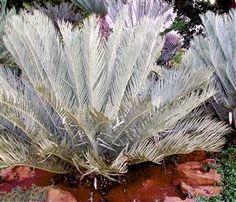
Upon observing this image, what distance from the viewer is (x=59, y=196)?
3521 millimetres

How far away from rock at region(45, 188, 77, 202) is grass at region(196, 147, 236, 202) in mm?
877

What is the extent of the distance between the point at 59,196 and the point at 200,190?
987 mm

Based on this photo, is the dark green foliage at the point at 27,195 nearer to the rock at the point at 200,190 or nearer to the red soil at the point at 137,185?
the red soil at the point at 137,185

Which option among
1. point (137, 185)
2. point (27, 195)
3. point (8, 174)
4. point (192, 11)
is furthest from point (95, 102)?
point (192, 11)

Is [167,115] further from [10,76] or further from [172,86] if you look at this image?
[10,76]

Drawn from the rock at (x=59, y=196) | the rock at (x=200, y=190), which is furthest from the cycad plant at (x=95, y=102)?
the rock at (x=200, y=190)

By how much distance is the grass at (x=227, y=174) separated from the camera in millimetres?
3562

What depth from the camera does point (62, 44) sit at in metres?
3.82

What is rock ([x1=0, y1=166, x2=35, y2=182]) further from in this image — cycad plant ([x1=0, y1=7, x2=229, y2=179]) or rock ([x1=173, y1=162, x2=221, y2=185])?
rock ([x1=173, y1=162, x2=221, y2=185])

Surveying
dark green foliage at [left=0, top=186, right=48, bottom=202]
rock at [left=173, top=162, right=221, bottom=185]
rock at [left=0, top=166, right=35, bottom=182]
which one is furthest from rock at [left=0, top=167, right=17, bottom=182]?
rock at [left=173, top=162, right=221, bottom=185]

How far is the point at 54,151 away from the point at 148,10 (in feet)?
8.74

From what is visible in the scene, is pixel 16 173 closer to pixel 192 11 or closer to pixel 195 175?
pixel 195 175

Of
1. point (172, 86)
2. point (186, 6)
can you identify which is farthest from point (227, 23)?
point (186, 6)

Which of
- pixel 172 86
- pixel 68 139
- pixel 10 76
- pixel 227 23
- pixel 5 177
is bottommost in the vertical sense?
pixel 5 177
